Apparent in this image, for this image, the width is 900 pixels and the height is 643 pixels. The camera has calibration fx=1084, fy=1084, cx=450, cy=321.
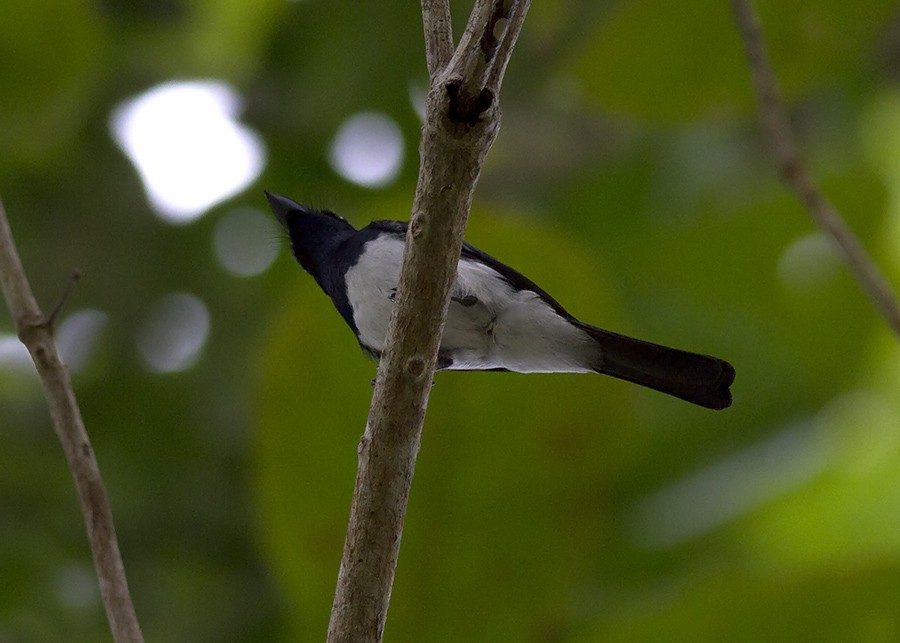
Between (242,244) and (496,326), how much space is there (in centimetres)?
139

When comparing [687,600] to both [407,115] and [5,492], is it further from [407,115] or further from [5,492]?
[5,492]

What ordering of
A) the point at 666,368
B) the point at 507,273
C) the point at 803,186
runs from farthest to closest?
1. the point at 507,273
2. the point at 666,368
3. the point at 803,186

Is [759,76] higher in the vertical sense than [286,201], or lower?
lower

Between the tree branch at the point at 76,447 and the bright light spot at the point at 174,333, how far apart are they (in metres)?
1.68

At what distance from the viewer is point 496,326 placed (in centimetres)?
226

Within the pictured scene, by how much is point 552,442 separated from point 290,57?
6.60ft

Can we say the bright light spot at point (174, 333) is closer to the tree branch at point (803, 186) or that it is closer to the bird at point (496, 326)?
the bird at point (496, 326)

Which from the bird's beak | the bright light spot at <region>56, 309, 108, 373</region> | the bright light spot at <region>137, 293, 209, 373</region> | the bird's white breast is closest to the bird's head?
the bird's beak

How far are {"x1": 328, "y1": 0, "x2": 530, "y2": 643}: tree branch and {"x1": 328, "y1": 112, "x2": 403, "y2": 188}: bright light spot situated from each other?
180cm

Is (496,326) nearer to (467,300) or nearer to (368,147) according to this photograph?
(467,300)

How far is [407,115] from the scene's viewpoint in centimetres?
332

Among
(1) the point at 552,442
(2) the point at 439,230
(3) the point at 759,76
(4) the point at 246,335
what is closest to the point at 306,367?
(1) the point at 552,442

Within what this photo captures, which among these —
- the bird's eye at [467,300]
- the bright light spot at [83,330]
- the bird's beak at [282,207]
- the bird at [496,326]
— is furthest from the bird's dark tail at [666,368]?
the bright light spot at [83,330]

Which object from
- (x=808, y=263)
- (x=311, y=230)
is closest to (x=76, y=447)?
(x=311, y=230)
